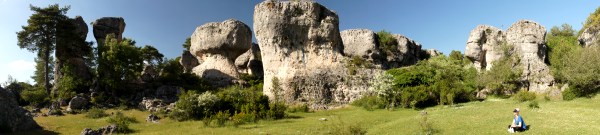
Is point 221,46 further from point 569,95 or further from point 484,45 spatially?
point 569,95

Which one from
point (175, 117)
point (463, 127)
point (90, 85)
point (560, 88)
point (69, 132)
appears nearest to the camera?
point (463, 127)

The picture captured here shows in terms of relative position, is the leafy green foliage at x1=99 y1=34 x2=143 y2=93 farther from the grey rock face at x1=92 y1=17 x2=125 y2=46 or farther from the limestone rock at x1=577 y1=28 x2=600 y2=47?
the limestone rock at x1=577 y1=28 x2=600 y2=47

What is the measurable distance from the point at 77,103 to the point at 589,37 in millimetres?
57665

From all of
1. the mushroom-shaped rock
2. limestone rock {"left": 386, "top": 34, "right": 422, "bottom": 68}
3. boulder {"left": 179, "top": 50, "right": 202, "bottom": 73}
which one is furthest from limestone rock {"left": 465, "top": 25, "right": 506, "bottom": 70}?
boulder {"left": 179, "top": 50, "right": 202, "bottom": 73}

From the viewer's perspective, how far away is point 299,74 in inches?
1916

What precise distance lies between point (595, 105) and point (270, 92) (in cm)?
3005

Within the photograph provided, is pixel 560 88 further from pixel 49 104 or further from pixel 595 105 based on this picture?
pixel 49 104

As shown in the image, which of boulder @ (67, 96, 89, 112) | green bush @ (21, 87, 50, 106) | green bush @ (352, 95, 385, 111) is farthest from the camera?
green bush @ (21, 87, 50, 106)

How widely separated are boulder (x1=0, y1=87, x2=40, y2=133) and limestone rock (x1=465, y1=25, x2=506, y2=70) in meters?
48.0

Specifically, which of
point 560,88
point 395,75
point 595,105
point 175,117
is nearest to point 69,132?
point 175,117

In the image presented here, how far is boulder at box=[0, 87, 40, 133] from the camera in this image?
30.2m

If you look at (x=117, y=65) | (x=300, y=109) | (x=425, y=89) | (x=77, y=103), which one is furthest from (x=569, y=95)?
(x=117, y=65)

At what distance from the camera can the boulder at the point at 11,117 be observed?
3017cm

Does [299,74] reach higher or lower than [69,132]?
higher
